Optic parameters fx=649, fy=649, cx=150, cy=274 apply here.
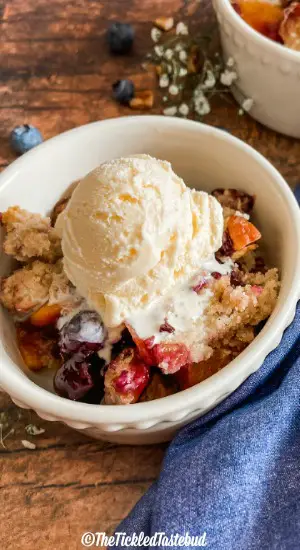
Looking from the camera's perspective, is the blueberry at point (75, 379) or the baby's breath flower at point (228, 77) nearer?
the blueberry at point (75, 379)

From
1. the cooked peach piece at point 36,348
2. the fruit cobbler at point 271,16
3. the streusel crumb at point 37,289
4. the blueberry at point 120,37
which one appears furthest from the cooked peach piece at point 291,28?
the cooked peach piece at point 36,348

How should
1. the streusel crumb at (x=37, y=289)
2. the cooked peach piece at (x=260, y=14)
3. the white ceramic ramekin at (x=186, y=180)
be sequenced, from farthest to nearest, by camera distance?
the cooked peach piece at (x=260, y=14)
the streusel crumb at (x=37, y=289)
the white ceramic ramekin at (x=186, y=180)

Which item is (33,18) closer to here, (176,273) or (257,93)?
(257,93)

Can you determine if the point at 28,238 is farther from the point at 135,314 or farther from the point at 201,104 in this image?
the point at 201,104

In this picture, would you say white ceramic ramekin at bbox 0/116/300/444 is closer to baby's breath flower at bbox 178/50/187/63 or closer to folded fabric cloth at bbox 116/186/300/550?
folded fabric cloth at bbox 116/186/300/550

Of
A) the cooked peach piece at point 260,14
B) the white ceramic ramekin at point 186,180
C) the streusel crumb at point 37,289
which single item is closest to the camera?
the white ceramic ramekin at point 186,180

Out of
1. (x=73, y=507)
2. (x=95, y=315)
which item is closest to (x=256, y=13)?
(x=95, y=315)

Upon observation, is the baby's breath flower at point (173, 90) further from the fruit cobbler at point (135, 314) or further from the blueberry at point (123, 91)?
the fruit cobbler at point (135, 314)
